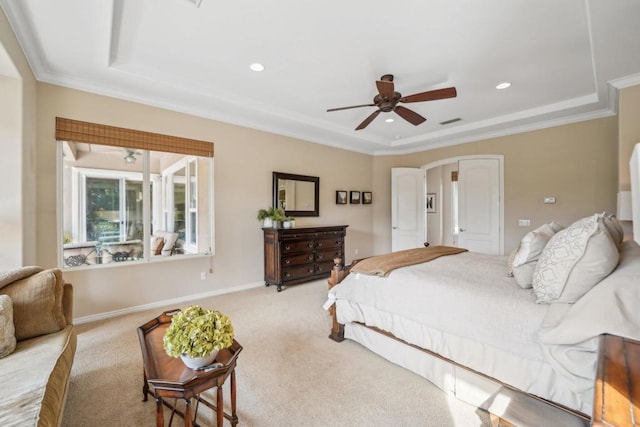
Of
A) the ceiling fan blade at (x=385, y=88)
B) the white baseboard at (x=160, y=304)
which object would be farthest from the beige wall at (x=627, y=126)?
the white baseboard at (x=160, y=304)

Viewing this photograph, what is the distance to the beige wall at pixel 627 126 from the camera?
2.95 m

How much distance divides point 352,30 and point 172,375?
2725 millimetres

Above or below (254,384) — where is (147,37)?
above

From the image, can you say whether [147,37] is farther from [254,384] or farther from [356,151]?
[356,151]

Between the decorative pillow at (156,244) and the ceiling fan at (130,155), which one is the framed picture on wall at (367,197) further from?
the ceiling fan at (130,155)

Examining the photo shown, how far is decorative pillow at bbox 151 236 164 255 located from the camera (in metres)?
3.62

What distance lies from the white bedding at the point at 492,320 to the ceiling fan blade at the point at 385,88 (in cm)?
170

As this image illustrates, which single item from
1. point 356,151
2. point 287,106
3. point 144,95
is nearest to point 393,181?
point 356,151

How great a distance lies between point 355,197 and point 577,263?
4570mm

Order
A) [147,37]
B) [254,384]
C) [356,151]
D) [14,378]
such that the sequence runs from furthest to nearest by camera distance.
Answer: [356,151], [147,37], [254,384], [14,378]

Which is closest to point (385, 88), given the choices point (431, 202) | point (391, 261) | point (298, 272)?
point (391, 261)

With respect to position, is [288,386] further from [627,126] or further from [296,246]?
A: [627,126]

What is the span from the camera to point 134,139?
3402 millimetres

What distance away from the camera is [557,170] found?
14.2ft
